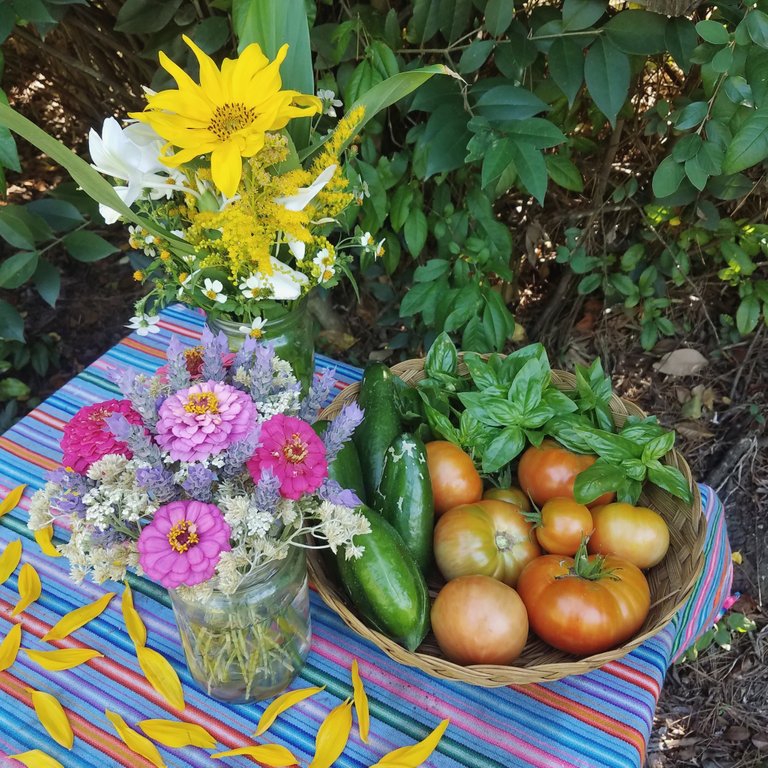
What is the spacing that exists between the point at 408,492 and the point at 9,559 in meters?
0.52

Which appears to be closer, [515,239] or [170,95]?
[170,95]

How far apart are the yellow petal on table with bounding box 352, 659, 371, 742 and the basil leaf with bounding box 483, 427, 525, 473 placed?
31 centimetres

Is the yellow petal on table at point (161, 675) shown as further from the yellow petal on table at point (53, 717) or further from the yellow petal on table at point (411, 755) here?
the yellow petal on table at point (411, 755)

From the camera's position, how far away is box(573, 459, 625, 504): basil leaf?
33.7 inches

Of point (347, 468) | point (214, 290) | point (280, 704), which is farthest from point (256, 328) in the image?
point (280, 704)

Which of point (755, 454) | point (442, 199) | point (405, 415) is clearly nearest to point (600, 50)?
point (442, 199)

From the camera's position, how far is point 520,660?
786mm

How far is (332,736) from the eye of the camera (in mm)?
731

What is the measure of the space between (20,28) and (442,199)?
98cm

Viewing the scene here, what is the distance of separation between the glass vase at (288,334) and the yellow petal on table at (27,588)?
0.38 metres

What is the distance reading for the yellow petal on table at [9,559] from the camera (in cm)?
89

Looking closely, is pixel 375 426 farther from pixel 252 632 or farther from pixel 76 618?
pixel 76 618

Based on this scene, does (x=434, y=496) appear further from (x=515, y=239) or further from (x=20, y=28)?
(x=20, y=28)

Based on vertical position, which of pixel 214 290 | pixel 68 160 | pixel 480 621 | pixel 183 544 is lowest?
pixel 480 621
